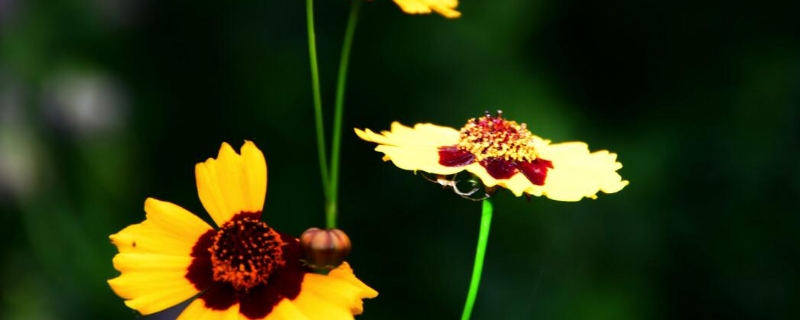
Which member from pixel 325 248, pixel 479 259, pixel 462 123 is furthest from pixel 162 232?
pixel 462 123

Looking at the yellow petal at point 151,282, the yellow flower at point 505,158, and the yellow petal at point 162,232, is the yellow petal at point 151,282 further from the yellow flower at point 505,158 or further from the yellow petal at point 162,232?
the yellow flower at point 505,158

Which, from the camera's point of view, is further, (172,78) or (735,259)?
(172,78)

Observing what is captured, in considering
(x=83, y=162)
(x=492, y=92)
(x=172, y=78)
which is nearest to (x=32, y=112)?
(x=83, y=162)

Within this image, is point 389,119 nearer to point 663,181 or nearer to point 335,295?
point 663,181

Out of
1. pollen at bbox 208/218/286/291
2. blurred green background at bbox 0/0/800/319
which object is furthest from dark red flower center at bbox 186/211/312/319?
blurred green background at bbox 0/0/800/319

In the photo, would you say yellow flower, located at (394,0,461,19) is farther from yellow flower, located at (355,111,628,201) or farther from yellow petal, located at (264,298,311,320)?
yellow petal, located at (264,298,311,320)

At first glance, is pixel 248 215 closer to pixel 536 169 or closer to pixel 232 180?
pixel 232 180
